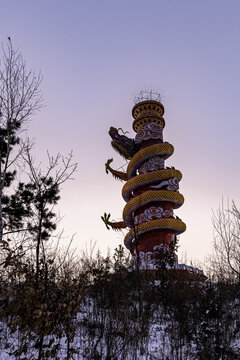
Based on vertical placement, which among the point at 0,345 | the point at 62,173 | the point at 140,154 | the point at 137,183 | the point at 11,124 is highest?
the point at 140,154

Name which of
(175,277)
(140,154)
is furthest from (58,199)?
(140,154)

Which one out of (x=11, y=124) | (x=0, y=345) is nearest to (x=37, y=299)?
(x=0, y=345)

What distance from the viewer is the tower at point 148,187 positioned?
15.4 meters

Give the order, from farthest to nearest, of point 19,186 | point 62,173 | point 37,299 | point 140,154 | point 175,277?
point 140,154
point 19,186
point 175,277
point 62,173
point 37,299

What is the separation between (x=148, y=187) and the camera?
16734 mm

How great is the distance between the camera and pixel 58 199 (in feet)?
34.2

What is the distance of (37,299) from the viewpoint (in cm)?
384

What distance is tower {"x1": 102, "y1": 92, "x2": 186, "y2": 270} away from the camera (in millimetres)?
15359

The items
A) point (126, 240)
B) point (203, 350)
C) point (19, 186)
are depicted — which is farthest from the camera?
point (126, 240)

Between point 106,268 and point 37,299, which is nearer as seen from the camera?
point 37,299

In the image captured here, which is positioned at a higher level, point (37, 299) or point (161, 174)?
point (161, 174)

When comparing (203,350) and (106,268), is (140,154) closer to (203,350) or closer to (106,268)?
(106,268)

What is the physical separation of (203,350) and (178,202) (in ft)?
37.9

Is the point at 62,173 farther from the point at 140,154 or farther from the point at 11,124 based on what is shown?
the point at 140,154
